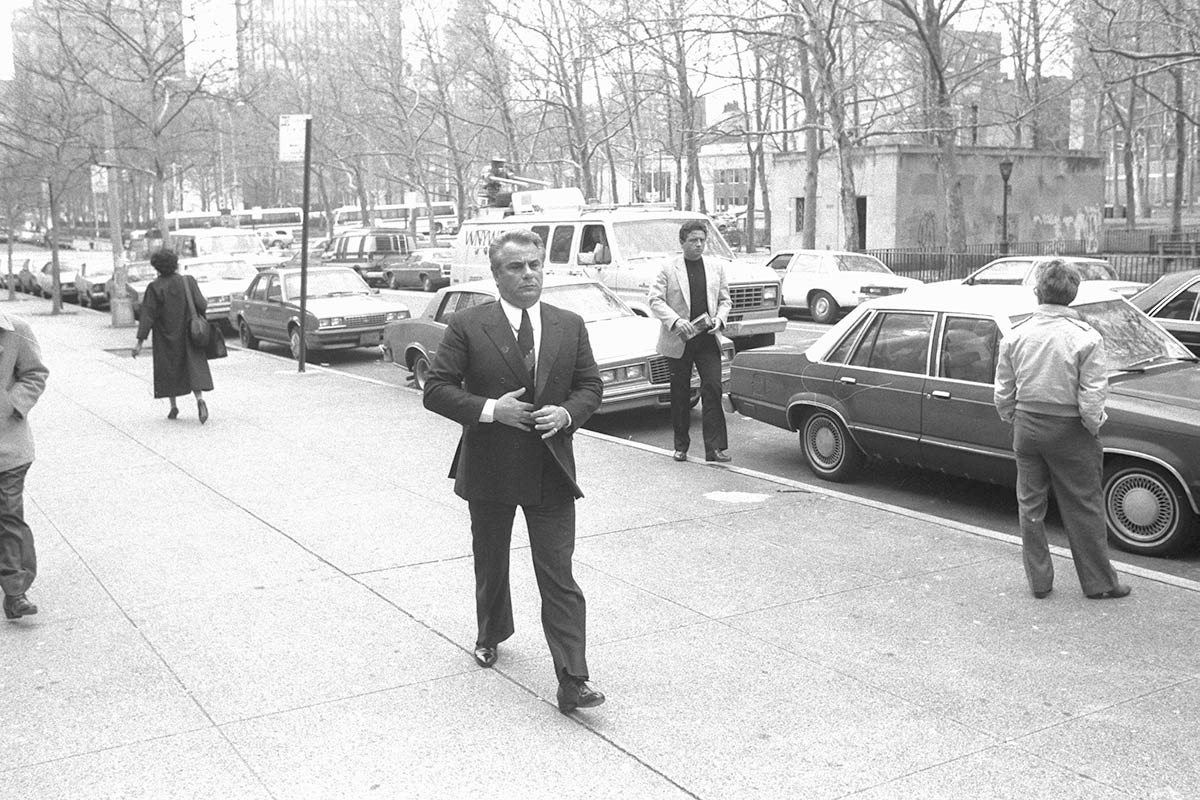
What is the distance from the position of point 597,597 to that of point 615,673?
1.11 metres

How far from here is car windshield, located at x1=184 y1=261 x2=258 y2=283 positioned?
2491 centimetres

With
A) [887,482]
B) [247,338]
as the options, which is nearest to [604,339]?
[887,482]

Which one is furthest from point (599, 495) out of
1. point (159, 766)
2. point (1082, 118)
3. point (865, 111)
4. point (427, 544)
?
point (1082, 118)

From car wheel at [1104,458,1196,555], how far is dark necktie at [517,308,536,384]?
13.4 ft

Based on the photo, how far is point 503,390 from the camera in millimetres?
4738

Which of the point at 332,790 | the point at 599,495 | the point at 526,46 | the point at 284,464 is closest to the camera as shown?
the point at 332,790

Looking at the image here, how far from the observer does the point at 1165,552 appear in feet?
23.1

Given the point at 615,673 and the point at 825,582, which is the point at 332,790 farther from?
the point at 825,582

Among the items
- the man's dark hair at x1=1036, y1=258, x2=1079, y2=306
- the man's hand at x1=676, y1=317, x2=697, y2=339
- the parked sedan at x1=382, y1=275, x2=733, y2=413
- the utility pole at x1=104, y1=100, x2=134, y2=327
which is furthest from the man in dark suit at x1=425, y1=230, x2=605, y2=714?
the utility pole at x1=104, y1=100, x2=134, y2=327

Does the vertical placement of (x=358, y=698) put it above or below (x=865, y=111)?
below

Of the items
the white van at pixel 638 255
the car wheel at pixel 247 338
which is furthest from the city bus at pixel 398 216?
the white van at pixel 638 255

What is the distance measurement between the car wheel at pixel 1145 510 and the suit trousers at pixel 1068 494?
1054 mm

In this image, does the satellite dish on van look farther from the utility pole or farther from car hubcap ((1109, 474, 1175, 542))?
car hubcap ((1109, 474, 1175, 542))

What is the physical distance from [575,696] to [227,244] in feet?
89.4
